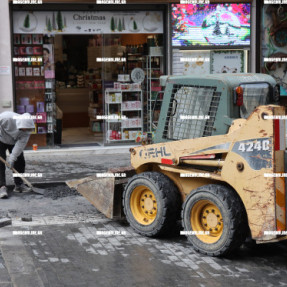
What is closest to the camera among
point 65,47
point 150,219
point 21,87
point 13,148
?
point 150,219

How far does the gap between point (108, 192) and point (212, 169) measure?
178 cm

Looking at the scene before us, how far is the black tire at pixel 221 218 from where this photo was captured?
7254 millimetres

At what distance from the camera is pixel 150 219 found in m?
8.50

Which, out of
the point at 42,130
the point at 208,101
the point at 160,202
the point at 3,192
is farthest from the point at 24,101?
the point at 208,101

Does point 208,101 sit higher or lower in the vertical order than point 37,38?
lower

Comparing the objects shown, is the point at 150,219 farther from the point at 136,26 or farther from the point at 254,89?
the point at 136,26

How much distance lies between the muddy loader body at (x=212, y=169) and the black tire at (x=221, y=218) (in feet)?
0.04

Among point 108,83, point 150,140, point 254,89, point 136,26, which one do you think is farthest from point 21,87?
point 254,89

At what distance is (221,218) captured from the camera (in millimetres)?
7516

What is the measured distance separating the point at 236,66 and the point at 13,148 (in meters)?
7.20

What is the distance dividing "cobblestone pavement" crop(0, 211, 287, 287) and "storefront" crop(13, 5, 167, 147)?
680cm

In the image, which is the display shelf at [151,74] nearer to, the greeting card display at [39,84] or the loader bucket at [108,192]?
the greeting card display at [39,84]

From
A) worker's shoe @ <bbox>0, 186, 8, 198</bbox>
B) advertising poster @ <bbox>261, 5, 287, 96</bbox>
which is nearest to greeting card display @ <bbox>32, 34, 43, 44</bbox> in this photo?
worker's shoe @ <bbox>0, 186, 8, 198</bbox>

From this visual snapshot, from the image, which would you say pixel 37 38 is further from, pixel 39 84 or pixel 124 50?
pixel 124 50
